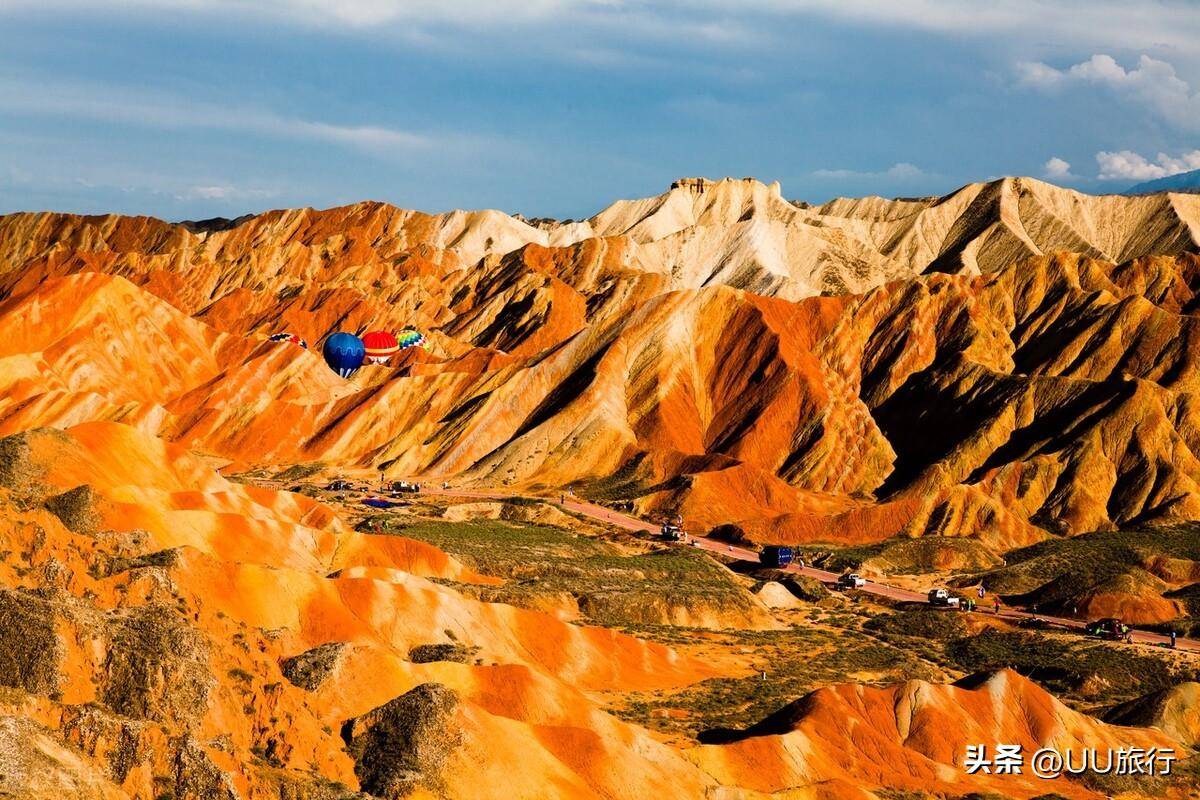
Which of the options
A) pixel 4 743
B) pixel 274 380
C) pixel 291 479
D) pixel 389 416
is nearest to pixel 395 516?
pixel 291 479

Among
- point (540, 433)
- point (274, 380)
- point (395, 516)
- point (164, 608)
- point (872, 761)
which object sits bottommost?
point (872, 761)

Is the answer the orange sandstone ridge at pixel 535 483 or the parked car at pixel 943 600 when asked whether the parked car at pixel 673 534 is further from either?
the parked car at pixel 943 600

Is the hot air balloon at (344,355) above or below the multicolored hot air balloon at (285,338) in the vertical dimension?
below

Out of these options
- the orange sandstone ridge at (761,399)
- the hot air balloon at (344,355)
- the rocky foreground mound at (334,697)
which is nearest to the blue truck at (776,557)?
the orange sandstone ridge at (761,399)

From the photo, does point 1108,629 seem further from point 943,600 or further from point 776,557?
point 776,557

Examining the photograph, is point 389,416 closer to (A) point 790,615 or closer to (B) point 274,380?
(B) point 274,380

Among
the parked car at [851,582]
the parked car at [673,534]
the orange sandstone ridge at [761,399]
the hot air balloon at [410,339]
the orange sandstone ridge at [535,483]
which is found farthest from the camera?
the hot air balloon at [410,339]
